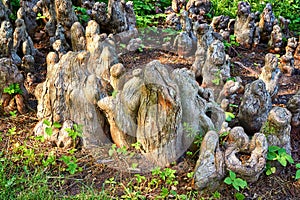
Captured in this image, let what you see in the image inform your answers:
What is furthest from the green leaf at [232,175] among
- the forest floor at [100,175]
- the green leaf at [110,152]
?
the green leaf at [110,152]

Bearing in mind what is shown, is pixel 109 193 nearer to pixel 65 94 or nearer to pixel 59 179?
pixel 59 179

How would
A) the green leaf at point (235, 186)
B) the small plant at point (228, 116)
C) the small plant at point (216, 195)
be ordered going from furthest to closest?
the small plant at point (228, 116) < the small plant at point (216, 195) < the green leaf at point (235, 186)

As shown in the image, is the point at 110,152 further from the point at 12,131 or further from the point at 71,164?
the point at 12,131

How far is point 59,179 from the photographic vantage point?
393 cm

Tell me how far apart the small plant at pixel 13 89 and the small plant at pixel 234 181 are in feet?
8.50

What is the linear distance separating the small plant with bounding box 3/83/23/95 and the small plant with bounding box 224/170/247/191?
2.59m

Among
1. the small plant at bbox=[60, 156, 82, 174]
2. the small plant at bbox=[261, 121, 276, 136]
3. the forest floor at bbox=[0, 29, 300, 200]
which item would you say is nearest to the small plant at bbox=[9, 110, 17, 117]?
the forest floor at bbox=[0, 29, 300, 200]

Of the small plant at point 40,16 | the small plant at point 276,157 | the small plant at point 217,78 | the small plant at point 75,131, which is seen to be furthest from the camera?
the small plant at point 40,16

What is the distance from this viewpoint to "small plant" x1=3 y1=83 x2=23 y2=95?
4.75 m

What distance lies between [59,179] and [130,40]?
2.98 m

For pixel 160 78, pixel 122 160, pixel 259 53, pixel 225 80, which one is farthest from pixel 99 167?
pixel 259 53

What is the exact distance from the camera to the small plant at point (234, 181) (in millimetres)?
3616

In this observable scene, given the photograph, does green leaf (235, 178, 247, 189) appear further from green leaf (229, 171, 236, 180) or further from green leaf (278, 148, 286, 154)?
green leaf (278, 148, 286, 154)

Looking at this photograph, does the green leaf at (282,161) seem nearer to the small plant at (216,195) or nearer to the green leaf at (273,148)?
the green leaf at (273,148)
